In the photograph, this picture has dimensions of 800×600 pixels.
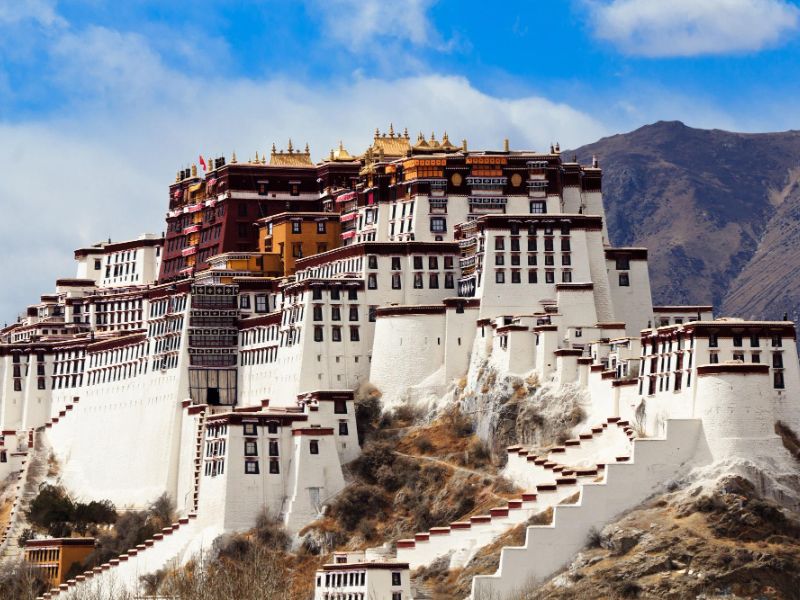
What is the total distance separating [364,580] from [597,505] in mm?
13268

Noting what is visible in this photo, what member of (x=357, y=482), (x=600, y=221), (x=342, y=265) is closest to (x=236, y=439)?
(x=357, y=482)

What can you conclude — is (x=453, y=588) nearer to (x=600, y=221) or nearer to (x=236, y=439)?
(x=236, y=439)

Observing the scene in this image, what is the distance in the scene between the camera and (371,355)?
160000 mm

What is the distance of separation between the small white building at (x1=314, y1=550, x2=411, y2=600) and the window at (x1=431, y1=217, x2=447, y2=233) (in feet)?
120

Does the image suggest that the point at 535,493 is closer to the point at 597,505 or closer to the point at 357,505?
the point at 597,505

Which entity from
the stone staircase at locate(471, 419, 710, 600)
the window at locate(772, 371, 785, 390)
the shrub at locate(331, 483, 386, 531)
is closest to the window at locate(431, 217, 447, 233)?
the shrub at locate(331, 483, 386, 531)

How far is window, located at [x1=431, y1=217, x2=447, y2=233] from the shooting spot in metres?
167

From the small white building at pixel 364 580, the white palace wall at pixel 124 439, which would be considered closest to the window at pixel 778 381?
the small white building at pixel 364 580

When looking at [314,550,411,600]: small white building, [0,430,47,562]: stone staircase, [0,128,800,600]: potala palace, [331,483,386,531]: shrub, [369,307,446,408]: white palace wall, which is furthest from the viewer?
[0,430,47,562]: stone staircase

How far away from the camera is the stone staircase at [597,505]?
129750 mm

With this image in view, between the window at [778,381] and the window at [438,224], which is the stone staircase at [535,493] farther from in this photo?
the window at [438,224]

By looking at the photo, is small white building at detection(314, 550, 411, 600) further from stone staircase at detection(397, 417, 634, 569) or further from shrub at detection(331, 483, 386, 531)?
shrub at detection(331, 483, 386, 531)

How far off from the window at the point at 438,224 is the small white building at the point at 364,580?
120 ft

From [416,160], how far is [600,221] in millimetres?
14600
